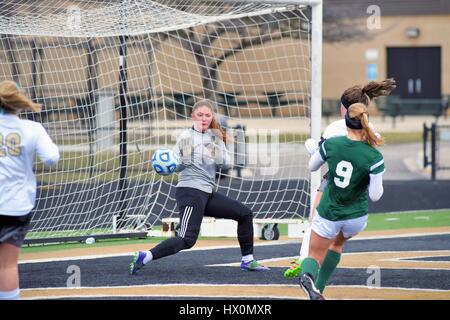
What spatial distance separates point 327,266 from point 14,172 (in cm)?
259

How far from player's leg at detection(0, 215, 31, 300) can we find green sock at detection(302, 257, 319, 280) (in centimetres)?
219

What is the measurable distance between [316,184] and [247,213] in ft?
5.85

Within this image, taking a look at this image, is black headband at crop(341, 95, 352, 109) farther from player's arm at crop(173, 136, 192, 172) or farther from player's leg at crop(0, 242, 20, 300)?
player's leg at crop(0, 242, 20, 300)

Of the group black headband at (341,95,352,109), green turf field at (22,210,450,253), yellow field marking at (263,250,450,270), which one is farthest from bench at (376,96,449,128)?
black headband at (341,95,352,109)

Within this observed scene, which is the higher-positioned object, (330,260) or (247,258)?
(330,260)

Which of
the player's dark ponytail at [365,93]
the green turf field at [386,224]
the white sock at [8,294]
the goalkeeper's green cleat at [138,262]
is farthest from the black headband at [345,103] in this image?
the green turf field at [386,224]

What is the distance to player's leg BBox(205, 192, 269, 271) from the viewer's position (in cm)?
1062

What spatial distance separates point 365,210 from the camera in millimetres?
8617

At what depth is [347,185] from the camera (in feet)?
27.9

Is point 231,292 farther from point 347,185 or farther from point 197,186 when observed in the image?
point 347,185

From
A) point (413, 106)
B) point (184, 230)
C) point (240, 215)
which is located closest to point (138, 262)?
point (184, 230)

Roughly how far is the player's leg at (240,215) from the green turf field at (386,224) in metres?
2.54

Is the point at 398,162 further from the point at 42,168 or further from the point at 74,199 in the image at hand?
the point at 74,199

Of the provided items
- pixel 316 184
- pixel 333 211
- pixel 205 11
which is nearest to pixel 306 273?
pixel 333 211
